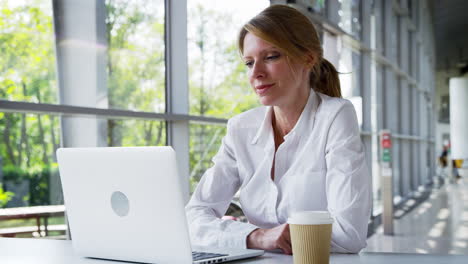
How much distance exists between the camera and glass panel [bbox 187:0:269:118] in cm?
384

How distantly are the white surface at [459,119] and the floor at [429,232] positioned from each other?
15767 mm

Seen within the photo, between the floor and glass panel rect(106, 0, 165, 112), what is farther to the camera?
the floor

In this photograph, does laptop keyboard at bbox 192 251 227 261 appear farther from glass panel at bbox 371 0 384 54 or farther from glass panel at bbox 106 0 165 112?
glass panel at bbox 371 0 384 54

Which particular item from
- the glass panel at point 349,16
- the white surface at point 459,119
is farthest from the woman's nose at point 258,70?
the white surface at point 459,119

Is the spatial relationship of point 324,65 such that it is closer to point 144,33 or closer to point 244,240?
point 244,240

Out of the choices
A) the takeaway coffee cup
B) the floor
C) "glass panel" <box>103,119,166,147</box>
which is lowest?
the floor

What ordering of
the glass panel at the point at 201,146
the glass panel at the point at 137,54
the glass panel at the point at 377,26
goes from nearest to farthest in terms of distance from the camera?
the glass panel at the point at 137,54
the glass panel at the point at 201,146
the glass panel at the point at 377,26

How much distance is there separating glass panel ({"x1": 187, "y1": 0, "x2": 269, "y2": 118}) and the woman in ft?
5.85

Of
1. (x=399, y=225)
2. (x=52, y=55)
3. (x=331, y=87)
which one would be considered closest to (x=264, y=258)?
(x=331, y=87)

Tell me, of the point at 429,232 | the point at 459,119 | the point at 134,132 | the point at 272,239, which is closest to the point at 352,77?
the point at 429,232

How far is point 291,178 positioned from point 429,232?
5.82 metres

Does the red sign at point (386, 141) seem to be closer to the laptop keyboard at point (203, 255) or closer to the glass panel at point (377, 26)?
the glass panel at point (377, 26)

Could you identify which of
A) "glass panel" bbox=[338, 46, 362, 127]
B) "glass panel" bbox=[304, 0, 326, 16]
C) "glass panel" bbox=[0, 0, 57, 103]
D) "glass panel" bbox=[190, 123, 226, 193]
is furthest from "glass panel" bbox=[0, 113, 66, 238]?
"glass panel" bbox=[338, 46, 362, 127]

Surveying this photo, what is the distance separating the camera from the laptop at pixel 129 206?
48.9 inches
